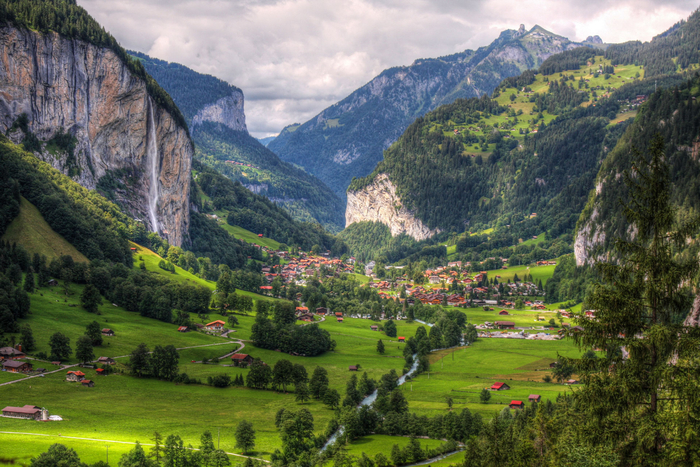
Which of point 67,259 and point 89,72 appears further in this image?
point 89,72

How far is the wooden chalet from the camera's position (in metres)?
58.3

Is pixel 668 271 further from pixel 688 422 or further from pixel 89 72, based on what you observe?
pixel 89 72

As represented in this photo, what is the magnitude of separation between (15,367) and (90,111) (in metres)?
115

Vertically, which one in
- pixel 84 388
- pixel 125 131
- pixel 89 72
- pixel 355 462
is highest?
pixel 89 72

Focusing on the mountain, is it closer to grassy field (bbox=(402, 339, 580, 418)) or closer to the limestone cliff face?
the limestone cliff face

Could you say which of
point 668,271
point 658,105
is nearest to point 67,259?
→ point 668,271

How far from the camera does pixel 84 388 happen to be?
72062 millimetres

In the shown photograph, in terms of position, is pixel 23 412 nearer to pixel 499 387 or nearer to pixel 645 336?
pixel 645 336

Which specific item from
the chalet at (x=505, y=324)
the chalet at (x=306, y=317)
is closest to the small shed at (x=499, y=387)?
the chalet at (x=505, y=324)

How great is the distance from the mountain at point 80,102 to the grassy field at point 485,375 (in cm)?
12179

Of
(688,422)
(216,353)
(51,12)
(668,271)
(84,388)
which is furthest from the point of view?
(51,12)

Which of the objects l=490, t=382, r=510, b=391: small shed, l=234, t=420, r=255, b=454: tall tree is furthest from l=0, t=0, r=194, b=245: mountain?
l=490, t=382, r=510, b=391: small shed

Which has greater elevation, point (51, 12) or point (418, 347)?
point (51, 12)

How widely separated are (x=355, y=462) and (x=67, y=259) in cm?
8646
